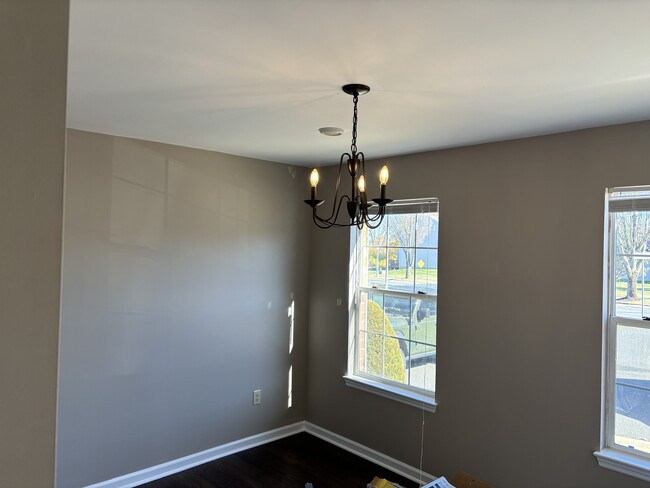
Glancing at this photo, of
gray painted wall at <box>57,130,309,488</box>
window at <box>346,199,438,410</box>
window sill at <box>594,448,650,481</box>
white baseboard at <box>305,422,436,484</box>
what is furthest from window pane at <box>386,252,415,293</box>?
window sill at <box>594,448,650,481</box>

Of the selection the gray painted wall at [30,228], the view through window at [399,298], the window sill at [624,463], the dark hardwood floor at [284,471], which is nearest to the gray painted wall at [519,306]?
the window sill at [624,463]

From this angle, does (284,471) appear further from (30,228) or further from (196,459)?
(30,228)

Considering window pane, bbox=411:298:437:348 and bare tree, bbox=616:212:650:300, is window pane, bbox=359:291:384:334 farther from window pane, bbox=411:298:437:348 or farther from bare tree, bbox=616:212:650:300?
bare tree, bbox=616:212:650:300

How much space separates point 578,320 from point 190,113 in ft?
8.08

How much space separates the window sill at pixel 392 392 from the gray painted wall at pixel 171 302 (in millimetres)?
629

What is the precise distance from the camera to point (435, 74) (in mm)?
1899

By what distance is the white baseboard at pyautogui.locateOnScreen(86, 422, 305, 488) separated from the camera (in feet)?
10.9

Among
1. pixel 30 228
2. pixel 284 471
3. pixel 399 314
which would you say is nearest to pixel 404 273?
pixel 399 314

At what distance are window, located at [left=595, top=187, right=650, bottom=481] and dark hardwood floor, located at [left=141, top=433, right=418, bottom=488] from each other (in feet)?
4.68

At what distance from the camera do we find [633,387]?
8.55 feet

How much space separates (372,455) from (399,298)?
1262 mm

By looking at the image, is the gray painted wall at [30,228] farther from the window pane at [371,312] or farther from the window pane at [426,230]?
the window pane at [371,312]

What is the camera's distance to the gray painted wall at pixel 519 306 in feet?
8.80

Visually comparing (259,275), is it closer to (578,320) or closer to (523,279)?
(523,279)
